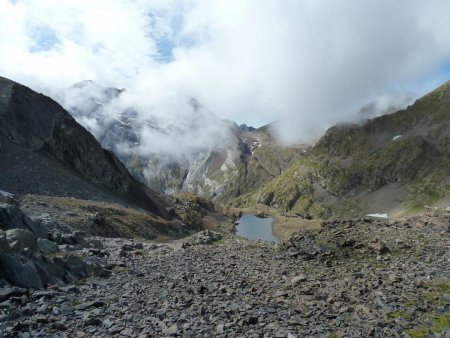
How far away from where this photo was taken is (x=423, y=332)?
1630 centimetres

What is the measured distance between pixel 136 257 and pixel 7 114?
74.4m

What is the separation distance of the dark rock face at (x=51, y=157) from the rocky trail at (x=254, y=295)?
49.3 m

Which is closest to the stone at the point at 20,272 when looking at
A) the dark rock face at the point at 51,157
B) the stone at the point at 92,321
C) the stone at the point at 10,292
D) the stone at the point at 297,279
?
the stone at the point at 10,292

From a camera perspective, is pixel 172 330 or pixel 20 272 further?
pixel 20 272

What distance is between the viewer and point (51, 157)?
9719cm

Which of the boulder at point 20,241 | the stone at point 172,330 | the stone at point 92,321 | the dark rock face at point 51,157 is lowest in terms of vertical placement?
the stone at point 92,321

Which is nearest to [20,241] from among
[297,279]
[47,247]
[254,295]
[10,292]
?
[47,247]

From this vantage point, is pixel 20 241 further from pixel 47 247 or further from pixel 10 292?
pixel 10 292

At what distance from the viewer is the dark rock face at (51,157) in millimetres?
79250

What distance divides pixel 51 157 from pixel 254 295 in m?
86.9

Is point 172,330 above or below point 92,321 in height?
above

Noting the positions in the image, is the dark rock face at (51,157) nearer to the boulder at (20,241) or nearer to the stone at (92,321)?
the boulder at (20,241)

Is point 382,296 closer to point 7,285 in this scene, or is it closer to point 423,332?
point 423,332

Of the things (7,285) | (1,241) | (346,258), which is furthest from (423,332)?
(1,241)
